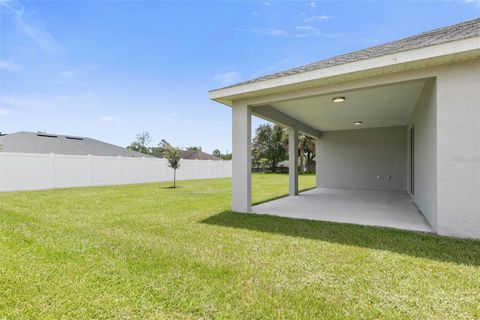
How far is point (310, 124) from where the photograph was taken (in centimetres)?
1155

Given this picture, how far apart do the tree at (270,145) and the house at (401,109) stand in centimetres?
2794

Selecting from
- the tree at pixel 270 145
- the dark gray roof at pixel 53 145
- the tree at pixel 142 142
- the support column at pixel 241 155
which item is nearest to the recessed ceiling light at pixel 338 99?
the support column at pixel 241 155

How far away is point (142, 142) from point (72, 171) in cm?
4009

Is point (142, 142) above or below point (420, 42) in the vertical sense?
above

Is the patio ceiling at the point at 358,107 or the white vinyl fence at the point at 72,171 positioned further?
the white vinyl fence at the point at 72,171

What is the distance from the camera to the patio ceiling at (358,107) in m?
6.36

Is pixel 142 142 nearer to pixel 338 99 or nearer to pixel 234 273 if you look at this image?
pixel 338 99

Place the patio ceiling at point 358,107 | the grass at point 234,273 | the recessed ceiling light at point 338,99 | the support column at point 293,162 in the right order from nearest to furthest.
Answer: the grass at point 234,273
the patio ceiling at point 358,107
the recessed ceiling light at point 338,99
the support column at point 293,162

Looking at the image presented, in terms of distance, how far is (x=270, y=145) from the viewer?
39938mm

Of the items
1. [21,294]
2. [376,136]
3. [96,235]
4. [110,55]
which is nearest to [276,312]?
[21,294]

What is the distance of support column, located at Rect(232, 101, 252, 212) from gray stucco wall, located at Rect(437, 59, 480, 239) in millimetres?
4098

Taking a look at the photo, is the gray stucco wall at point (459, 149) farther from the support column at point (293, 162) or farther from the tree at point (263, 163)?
the tree at point (263, 163)

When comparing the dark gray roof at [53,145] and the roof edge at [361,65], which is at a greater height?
the roof edge at [361,65]

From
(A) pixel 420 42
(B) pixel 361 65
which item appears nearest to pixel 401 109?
(A) pixel 420 42
